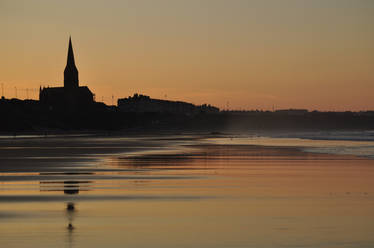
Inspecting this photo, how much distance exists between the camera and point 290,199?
1955 cm

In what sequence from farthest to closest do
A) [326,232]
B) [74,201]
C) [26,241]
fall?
[74,201]
[326,232]
[26,241]

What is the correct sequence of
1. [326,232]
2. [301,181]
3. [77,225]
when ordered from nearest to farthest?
[326,232]
[77,225]
[301,181]

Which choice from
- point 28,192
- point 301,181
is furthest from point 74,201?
point 301,181

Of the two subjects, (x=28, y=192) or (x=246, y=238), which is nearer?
(x=246, y=238)

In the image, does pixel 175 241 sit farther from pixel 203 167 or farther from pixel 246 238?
pixel 203 167

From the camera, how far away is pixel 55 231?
46.6ft

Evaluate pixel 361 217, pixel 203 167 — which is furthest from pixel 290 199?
pixel 203 167

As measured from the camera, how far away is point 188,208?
17.8m

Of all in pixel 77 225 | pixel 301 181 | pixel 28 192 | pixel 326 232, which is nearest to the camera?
pixel 326 232

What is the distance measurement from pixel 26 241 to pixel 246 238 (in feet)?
15.0

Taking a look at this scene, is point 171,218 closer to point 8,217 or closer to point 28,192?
point 8,217

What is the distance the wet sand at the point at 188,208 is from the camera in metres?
13.5

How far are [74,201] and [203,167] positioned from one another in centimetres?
1515

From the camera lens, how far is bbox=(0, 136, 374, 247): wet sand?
44.3ft
